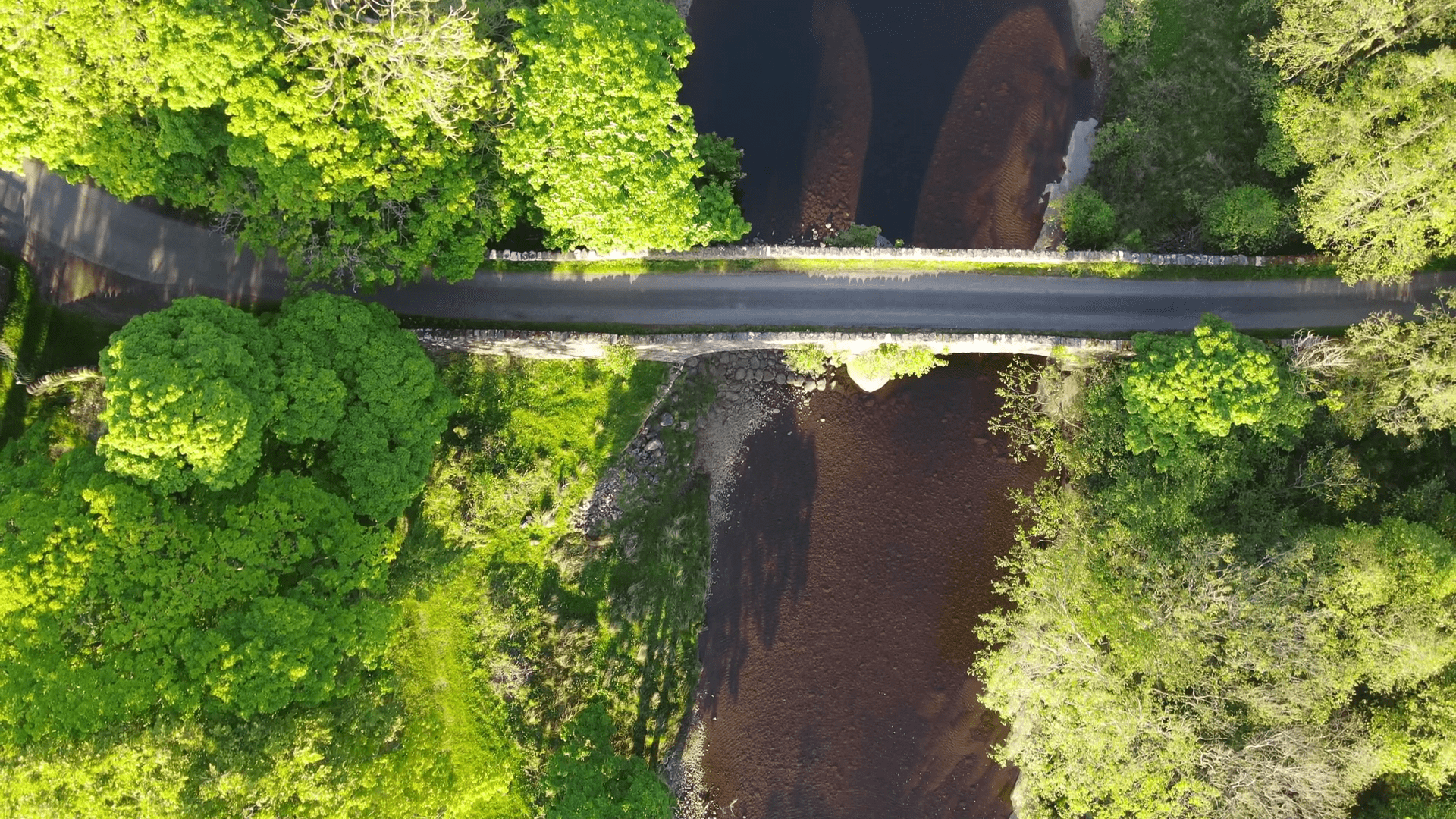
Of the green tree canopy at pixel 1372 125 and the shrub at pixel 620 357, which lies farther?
the shrub at pixel 620 357

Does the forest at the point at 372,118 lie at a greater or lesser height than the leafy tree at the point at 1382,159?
lesser

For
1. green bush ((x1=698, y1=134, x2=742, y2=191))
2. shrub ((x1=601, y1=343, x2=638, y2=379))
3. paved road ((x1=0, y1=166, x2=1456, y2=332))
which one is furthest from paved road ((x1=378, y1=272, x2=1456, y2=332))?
green bush ((x1=698, y1=134, x2=742, y2=191))

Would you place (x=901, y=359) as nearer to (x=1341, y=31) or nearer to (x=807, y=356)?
(x=807, y=356)

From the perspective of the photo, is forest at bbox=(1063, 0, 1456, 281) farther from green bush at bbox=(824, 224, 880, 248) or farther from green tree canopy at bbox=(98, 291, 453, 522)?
green tree canopy at bbox=(98, 291, 453, 522)

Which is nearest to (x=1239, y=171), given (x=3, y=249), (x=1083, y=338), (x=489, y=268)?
(x=1083, y=338)

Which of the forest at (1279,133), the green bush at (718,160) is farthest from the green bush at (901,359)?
the green bush at (718,160)

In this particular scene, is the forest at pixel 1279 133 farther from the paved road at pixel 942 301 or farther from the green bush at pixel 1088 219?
the paved road at pixel 942 301

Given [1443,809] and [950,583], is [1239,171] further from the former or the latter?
[1443,809]
